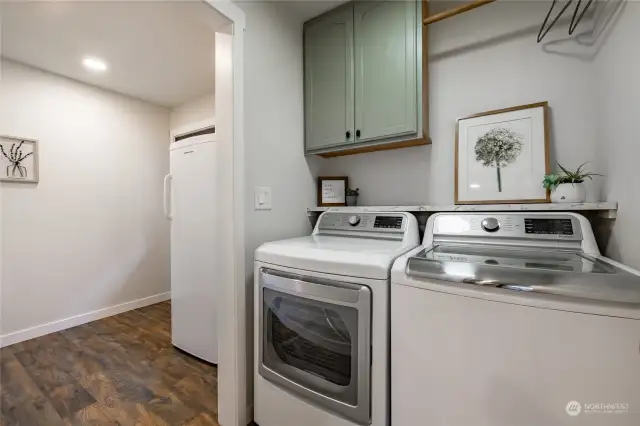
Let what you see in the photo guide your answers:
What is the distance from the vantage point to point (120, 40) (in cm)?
202

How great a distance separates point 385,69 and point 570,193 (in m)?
1.12

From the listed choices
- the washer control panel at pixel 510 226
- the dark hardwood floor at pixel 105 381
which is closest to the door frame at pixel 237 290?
the dark hardwood floor at pixel 105 381

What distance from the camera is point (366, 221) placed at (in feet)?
5.25

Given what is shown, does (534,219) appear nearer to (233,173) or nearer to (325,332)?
(325,332)

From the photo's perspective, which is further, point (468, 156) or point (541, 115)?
point (468, 156)

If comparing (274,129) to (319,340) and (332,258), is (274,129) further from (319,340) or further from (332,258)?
(319,340)

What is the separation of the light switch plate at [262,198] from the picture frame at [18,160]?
2431mm

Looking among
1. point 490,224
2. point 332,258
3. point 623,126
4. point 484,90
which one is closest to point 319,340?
point 332,258

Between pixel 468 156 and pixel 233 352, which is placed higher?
pixel 468 156

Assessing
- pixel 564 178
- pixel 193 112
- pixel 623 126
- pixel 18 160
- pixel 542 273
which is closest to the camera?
pixel 542 273

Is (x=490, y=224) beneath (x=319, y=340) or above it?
above

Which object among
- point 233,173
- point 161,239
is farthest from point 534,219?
point 161,239

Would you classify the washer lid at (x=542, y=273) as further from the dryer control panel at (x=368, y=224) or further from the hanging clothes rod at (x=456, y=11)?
the hanging clothes rod at (x=456, y=11)

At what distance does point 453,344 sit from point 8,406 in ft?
8.09
